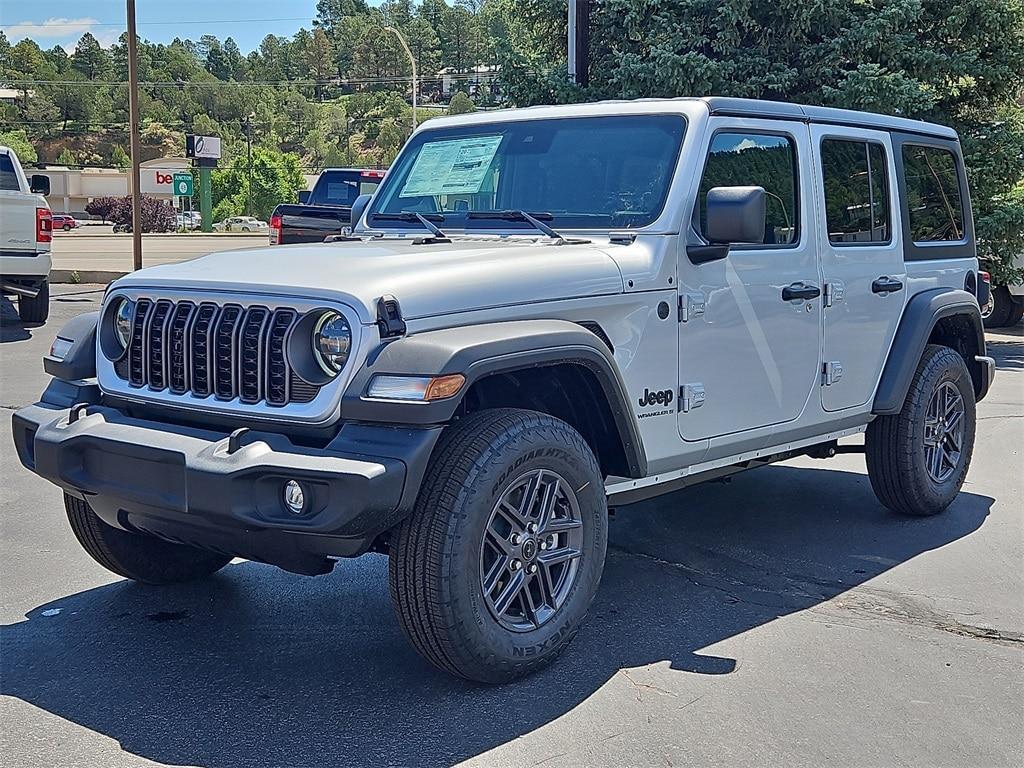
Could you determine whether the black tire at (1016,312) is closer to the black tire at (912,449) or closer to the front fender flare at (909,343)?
the black tire at (912,449)

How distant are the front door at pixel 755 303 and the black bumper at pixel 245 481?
5.01 feet

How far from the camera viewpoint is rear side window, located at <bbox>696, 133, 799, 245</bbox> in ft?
16.1

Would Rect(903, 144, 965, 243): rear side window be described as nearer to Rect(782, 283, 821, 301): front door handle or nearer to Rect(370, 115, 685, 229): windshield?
Rect(782, 283, 821, 301): front door handle

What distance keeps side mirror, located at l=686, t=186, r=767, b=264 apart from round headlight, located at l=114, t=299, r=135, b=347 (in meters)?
2.18

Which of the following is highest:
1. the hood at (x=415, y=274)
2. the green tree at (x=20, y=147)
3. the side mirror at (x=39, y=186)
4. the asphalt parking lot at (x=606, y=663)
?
the green tree at (x=20, y=147)

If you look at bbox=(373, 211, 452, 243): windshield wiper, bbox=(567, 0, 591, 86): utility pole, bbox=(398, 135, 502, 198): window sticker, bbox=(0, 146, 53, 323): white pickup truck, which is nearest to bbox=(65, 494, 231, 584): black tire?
bbox=(373, 211, 452, 243): windshield wiper

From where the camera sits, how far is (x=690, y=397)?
4680 mm

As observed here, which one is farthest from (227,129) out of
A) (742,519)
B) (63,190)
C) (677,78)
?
(742,519)

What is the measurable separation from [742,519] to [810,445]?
797 mm

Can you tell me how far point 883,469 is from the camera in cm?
609

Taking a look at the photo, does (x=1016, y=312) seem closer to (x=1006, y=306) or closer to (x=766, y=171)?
(x=1006, y=306)

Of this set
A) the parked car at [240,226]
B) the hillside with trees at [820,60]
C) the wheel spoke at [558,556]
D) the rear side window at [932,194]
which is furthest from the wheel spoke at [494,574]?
the parked car at [240,226]

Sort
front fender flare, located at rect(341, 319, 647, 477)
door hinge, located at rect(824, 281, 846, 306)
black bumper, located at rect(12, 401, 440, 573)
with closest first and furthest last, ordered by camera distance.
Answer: black bumper, located at rect(12, 401, 440, 573)
front fender flare, located at rect(341, 319, 647, 477)
door hinge, located at rect(824, 281, 846, 306)

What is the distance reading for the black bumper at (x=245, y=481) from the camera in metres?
3.46
